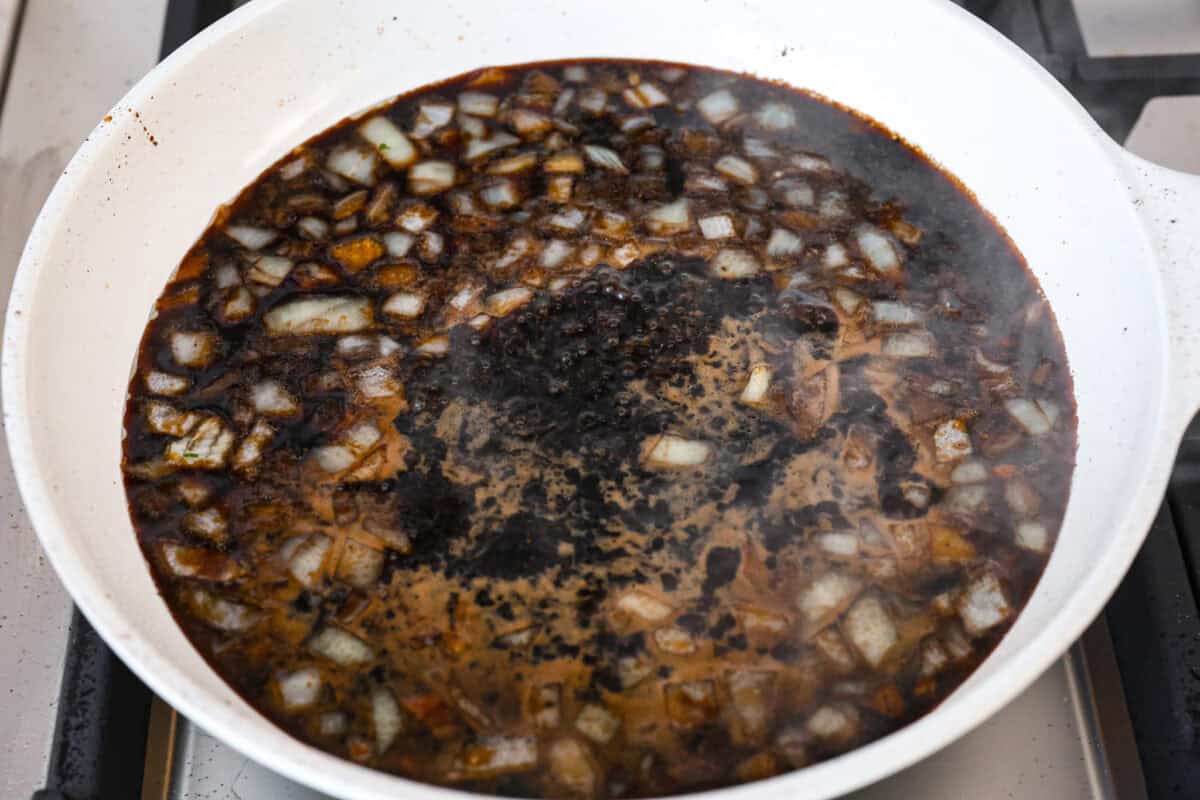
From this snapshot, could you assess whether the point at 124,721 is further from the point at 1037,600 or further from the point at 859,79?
the point at 859,79

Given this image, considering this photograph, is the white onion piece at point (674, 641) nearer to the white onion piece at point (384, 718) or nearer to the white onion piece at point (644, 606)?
the white onion piece at point (644, 606)

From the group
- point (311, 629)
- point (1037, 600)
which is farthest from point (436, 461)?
point (1037, 600)

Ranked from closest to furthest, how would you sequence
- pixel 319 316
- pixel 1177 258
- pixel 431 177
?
pixel 1177 258 < pixel 319 316 < pixel 431 177

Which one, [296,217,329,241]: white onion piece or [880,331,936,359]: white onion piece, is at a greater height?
[296,217,329,241]: white onion piece

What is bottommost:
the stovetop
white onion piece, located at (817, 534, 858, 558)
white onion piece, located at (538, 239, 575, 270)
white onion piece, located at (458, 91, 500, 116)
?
the stovetop

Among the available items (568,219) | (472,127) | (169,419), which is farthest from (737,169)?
(169,419)

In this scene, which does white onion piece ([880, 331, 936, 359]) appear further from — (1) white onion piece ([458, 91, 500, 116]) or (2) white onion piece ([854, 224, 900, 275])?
(1) white onion piece ([458, 91, 500, 116])

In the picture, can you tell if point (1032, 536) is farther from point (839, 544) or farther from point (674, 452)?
point (674, 452)

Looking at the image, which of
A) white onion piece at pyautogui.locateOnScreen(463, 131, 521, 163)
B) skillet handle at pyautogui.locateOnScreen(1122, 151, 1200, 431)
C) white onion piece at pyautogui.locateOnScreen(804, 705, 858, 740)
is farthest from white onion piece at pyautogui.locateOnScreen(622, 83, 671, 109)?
white onion piece at pyautogui.locateOnScreen(804, 705, 858, 740)
